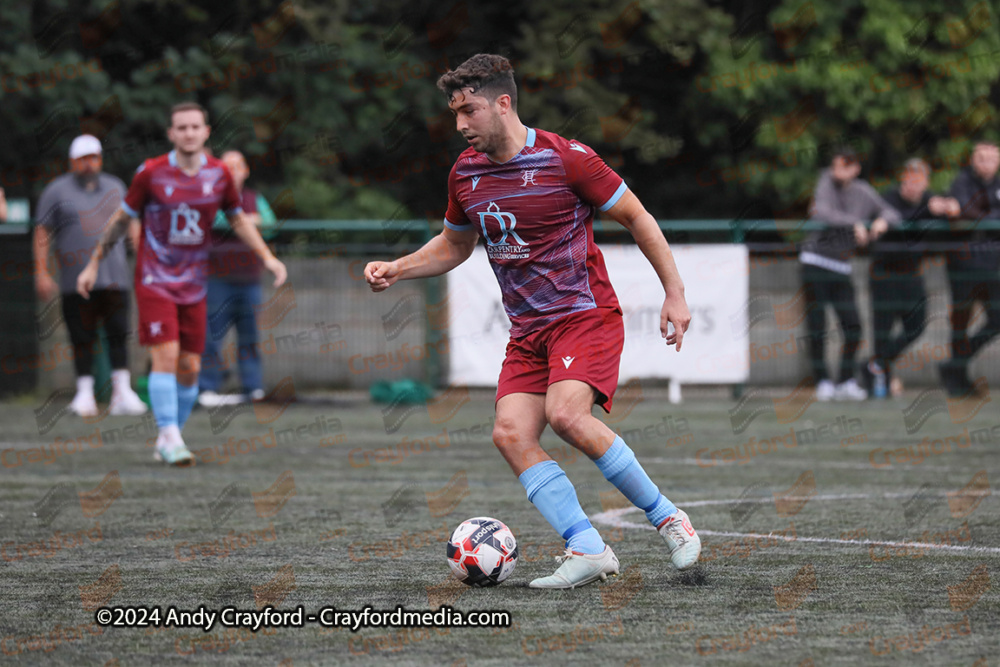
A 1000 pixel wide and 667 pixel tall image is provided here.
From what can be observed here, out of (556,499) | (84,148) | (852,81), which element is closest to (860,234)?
(84,148)

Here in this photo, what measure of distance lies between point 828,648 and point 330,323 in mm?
10637

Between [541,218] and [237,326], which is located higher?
[541,218]

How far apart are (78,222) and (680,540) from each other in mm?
9020

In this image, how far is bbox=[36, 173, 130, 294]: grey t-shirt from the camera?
41.3ft

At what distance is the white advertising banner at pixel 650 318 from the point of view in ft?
43.8

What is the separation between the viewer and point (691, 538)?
4.99m

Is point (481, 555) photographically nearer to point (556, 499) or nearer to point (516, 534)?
point (556, 499)

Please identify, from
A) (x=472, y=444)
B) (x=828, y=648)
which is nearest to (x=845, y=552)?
(x=828, y=648)

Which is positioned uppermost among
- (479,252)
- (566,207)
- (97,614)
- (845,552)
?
(566,207)

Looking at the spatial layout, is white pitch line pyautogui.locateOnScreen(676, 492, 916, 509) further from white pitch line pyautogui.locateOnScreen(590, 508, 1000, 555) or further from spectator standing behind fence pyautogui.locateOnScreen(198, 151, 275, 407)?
spectator standing behind fence pyautogui.locateOnScreen(198, 151, 275, 407)

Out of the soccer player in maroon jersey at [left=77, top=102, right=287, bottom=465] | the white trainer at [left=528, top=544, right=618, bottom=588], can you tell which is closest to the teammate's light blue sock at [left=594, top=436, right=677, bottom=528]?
the white trainer at [left=528, top=544, right=618, bottom=588]

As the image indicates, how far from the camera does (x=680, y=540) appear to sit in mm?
4980

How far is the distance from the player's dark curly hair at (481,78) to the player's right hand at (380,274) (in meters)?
0.65

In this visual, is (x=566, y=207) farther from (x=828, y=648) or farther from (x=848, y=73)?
(x=848, y=73)
